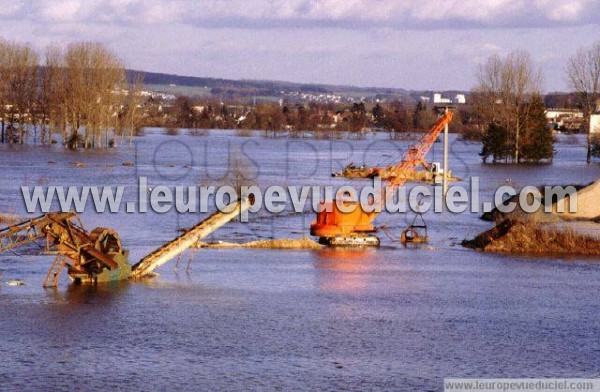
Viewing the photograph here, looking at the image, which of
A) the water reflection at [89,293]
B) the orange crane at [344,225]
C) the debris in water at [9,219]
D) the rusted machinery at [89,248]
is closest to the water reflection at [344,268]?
the orange crane at [344,225]

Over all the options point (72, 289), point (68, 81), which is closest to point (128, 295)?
point (72, 289)

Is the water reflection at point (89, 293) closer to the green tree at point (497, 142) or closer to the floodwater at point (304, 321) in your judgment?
the floodwater at point (304, 321)

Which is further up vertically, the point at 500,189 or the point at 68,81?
the point at 68,81

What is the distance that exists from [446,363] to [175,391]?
555cm

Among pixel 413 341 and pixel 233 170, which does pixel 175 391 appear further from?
pixel 233 170

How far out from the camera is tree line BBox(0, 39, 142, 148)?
455 ft

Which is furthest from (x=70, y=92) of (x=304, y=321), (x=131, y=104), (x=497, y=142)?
(x=304, y=321)

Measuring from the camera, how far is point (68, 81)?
465 ft

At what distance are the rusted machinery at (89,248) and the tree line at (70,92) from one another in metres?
107

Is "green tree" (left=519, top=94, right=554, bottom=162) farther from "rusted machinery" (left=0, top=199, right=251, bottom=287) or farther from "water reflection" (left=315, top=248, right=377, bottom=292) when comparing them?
"rusted machinery" (left=0, top=199, right=251, bottom=287)

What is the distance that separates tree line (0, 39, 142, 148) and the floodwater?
9640 cm

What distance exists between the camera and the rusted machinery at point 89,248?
95.3 ft

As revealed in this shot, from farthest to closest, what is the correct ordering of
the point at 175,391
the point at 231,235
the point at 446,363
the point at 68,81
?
1. the point at 68,81
2. the point at 231,235
3. the point at 446,363
4. the point at 175,391

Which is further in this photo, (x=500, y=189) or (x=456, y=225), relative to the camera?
(x=500, y=189)
